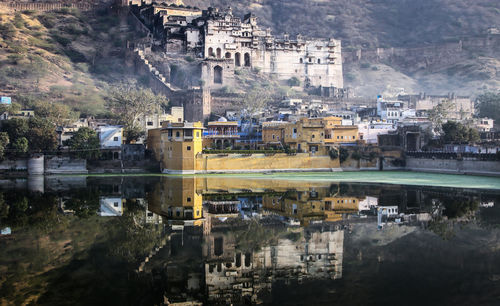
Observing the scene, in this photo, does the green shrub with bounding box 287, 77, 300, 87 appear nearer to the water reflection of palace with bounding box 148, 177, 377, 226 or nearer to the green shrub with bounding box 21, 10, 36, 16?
the green shrub with bounding box 21, 10, 36, 16

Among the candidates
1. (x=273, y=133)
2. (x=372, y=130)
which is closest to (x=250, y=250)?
(x=273, y=133)

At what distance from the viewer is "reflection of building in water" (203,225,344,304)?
1021cm

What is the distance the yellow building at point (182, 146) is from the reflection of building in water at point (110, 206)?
1551cm

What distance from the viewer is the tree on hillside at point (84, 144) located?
1599 inches

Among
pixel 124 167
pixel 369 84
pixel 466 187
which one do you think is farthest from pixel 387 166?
pixel 369 84

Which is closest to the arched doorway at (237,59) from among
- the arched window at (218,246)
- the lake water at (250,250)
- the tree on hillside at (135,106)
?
the tree on hillside at (135,106)

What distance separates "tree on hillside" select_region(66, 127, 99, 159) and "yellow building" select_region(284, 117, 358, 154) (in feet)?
50.6

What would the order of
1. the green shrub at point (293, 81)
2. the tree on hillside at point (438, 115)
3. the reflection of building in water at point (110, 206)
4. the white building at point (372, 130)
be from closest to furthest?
1. the reflection of building in water at point (110, 206)
2. the white building at point (372, 130)
3. the tree on hillside at point (438, 115)
4. the green shrub at point (293, 81)

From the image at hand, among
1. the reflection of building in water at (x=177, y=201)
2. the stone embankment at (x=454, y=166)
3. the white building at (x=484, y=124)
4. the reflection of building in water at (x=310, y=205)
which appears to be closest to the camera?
the reflection of building in water at (x=310, y=205)

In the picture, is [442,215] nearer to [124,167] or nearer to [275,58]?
[124,167]

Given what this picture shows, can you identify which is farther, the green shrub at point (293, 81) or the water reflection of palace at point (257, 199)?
the green shrub at point (293, 81)

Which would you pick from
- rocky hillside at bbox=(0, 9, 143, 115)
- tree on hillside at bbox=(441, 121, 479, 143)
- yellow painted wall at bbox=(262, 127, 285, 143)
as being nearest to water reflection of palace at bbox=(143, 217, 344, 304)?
yellow painted wall at bbox=(262, 127, 285, 143)

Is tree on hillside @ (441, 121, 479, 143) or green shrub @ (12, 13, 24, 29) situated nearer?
tree on hillside @ (441, 121, 479, 143)

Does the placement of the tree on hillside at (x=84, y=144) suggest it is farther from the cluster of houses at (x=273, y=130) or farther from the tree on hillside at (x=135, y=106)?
the tree on hillside at (x=135, y=106)
